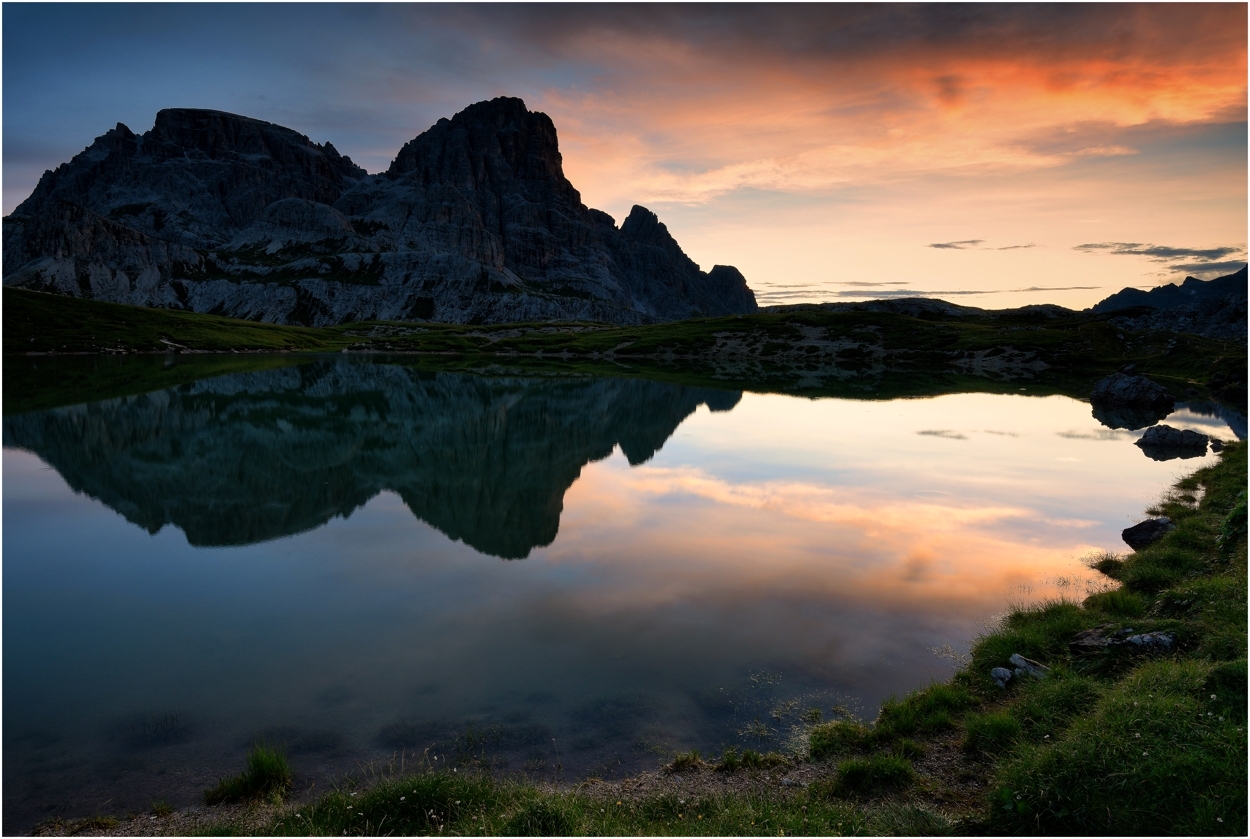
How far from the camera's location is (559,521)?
98.6 feet

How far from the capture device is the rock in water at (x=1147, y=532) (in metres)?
25.0

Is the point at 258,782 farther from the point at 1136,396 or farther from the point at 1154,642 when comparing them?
the point at 1136,396

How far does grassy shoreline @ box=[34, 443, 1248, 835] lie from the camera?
9.28m

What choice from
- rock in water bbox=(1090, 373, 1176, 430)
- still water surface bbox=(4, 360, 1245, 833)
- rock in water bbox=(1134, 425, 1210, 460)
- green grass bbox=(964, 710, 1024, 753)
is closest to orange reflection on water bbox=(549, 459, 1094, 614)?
still water surface bbox=(4, 360, 1245, 833)

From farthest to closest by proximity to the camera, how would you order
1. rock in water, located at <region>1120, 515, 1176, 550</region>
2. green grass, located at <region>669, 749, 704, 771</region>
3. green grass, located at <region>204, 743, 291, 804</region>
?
rock in water, located at <region>1120, 515, 1176, 550</region> → green grass, located at <region>669, 749, 704, 771</region> → green grass, located at <region>204, 743, 291, 804</region>

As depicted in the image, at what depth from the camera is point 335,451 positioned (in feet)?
148

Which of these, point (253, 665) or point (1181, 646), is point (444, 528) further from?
point (1181, 646)

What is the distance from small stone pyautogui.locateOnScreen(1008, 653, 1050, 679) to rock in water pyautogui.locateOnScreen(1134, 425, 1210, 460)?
4066 centimetres

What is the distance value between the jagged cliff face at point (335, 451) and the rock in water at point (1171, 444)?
3708 cm

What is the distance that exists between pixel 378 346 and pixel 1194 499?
191m

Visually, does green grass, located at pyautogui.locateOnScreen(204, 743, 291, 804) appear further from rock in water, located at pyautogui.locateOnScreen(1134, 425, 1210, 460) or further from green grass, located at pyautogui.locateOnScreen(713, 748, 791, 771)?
rock in water, located at pyautogui.locateOnScreen(1134, 425, 1210, 460)

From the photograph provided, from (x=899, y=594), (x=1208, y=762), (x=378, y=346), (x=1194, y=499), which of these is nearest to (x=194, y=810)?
(x=1208, y=762)

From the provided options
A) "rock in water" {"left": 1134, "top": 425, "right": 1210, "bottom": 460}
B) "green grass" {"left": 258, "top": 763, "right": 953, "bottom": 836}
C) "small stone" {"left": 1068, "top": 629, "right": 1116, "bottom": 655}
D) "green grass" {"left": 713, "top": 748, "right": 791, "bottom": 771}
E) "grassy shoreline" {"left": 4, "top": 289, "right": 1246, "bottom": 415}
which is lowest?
"green grass" {"left": 713, "top": 748, "right": 791, "bottom": 771}

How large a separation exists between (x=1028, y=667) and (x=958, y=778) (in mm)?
5005
